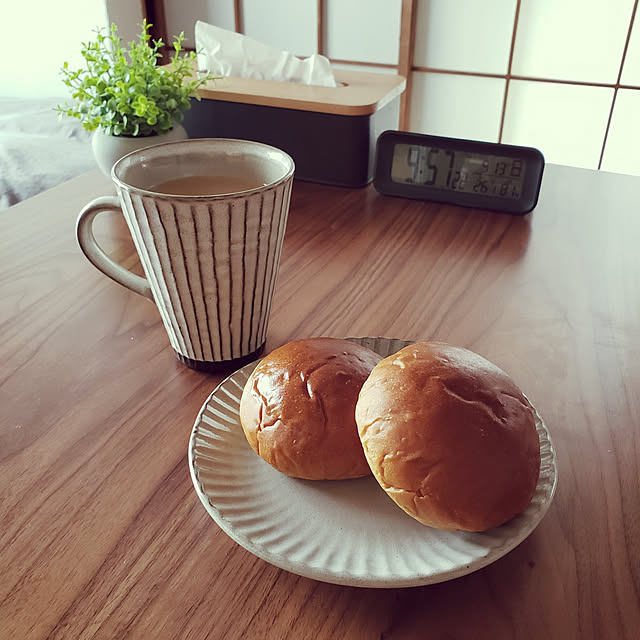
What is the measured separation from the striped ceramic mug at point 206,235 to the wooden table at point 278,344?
5 centimetres

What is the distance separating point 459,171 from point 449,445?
59cm

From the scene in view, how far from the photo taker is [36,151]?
1.47 meters

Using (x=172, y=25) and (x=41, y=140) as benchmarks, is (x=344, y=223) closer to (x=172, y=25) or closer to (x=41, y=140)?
(x=41, y=140)

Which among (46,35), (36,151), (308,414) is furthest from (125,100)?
(46,35)

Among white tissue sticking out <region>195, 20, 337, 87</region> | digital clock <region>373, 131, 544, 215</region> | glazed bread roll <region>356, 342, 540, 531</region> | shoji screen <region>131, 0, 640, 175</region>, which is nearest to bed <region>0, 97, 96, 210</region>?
white tissue sticking out <region>195, 20, 337, 87</region>

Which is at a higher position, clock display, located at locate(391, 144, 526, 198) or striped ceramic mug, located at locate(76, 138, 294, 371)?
striped ceramic mug, located at locate(76, 138, 294, 371)

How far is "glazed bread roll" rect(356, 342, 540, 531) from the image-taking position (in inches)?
12.4

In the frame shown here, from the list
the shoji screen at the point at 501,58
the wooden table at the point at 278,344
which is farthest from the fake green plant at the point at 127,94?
the shoji screen at the point at 501,58

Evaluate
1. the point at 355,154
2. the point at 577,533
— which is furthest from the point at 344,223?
Result: the point at 577,533

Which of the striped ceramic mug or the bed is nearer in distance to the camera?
the striped ceramic mug

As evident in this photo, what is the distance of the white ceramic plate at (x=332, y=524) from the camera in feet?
1.04

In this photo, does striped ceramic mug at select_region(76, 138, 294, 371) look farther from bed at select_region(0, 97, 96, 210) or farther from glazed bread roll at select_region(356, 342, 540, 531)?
bed at select_region(0, 97, 96, 210)

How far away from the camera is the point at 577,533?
1.23 ft

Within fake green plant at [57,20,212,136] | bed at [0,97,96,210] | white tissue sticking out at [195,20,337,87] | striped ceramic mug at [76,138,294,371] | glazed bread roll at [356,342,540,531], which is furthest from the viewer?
bed at [0,97,96,210]
